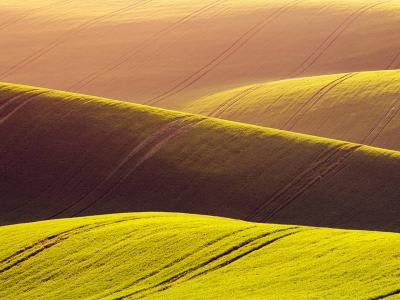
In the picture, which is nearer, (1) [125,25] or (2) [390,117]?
(2) [390,117]

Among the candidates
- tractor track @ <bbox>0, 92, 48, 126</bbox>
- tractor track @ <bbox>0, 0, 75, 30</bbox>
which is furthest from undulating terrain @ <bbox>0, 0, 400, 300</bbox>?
tractor track @ <bbox>0, 0, 75, 30</bbox>

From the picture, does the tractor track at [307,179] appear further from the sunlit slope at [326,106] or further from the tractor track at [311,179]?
the sunlit slope at [326,106]

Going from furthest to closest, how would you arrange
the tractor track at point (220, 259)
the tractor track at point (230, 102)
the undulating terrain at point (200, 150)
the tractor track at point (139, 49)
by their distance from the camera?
the tractor track at point (139, 49) → the tractor track at point (230, 102) → the undulating terrain at point (200, 150) → the tractor track at point (220, 259)

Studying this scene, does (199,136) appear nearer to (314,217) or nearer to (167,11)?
(314,217)

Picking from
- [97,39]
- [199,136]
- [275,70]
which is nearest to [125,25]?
[97,39]


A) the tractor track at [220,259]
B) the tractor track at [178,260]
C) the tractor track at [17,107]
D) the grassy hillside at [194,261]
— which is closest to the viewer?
the grassy hillside at [194,261]

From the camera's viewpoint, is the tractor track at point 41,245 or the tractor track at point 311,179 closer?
the tractor track at point 41,245

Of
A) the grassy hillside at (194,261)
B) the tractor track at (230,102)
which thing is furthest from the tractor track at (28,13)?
the grassy hillside at (194,261)
